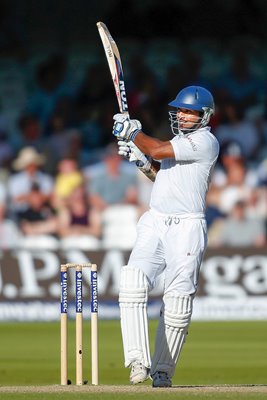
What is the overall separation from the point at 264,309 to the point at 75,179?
127 inches

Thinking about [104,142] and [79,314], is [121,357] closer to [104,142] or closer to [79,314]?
[79,314]

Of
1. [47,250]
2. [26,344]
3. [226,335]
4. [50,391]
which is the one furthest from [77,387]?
[47,250]

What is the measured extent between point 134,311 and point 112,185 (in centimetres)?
905

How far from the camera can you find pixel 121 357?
10.6 metres

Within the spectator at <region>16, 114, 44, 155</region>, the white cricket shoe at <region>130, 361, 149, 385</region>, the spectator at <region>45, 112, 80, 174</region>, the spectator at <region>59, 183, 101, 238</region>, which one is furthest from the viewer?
the spectator at <region>16, 114, 44, 155</region>

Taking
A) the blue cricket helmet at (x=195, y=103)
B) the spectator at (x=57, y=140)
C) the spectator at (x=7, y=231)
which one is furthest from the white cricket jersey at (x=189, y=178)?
the spectator at (x=57, y=140)

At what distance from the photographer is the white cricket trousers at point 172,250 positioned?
257 inches

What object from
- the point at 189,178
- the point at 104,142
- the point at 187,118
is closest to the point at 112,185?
the point at 104,142

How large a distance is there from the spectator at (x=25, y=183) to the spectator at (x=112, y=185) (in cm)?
63

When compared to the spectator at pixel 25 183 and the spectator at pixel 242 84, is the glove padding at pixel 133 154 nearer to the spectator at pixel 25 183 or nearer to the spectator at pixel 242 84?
the spectator at pixel 25 183

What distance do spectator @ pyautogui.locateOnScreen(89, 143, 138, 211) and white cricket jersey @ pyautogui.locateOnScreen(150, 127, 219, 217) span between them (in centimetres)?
851

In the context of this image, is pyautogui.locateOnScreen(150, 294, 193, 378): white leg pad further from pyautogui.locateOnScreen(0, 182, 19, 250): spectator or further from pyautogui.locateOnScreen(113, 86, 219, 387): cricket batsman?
pyautogui.locateOnScreen(0, 182, 19, 250): spectator

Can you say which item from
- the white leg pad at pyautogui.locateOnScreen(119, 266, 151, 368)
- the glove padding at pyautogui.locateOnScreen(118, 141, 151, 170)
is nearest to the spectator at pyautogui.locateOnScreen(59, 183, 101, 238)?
the glove padding at pyautogui.locateOnScreen(118, 141, 151, 170)

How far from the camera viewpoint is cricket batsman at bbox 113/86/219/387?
21.3 ft
